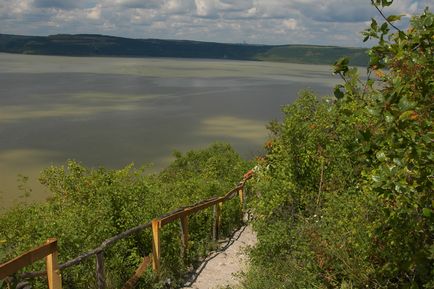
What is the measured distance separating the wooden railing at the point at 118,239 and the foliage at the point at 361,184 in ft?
5.90

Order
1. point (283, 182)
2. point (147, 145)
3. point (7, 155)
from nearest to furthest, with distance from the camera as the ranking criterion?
point (283, 182), point (7, 155), point (147, 145)

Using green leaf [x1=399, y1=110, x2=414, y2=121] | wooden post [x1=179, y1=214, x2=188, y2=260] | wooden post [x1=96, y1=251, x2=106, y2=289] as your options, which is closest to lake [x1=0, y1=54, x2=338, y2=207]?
wooden post [x1=179, y1=214, x2=188, y2=260]

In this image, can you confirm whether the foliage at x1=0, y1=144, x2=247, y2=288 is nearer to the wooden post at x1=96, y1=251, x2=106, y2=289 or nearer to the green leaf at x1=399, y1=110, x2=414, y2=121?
the wooden post at x1=96, y1=251, x2=106, y2=289

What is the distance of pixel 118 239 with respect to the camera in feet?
26.0

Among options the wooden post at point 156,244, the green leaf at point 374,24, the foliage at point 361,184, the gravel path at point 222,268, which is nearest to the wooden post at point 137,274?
the wooden post at point 156,244

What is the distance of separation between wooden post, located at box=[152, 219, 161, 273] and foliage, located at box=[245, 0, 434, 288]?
1.80m

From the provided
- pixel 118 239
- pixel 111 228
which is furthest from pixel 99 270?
pixel 111 228

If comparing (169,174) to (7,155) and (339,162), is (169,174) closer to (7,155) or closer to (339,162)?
(339,162)

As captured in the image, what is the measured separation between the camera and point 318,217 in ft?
32.7

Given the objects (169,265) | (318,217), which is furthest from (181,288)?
(318,217)

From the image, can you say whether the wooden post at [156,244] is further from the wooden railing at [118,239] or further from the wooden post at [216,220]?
the wooden post at [216,220]

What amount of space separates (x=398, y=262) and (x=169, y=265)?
569 cm

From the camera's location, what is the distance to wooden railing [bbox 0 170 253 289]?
18.0ft

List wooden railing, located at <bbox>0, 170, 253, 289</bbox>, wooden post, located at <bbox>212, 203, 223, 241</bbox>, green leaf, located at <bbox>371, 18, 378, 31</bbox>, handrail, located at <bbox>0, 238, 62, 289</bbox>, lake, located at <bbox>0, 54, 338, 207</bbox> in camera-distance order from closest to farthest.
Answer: green leaf, located at <bbox>371, 18, 378, 31</bbox> < handrail, located at <bbox>0, 238, 62, 289</bbox> < wooden railing, located at <bbox>0, 170, 253, 289</bbox> < wooden post, located at <bbox>212, 203, 223, 241</bbox> < lake, located at <bbox>0, 54, 338, 207</bbox>
